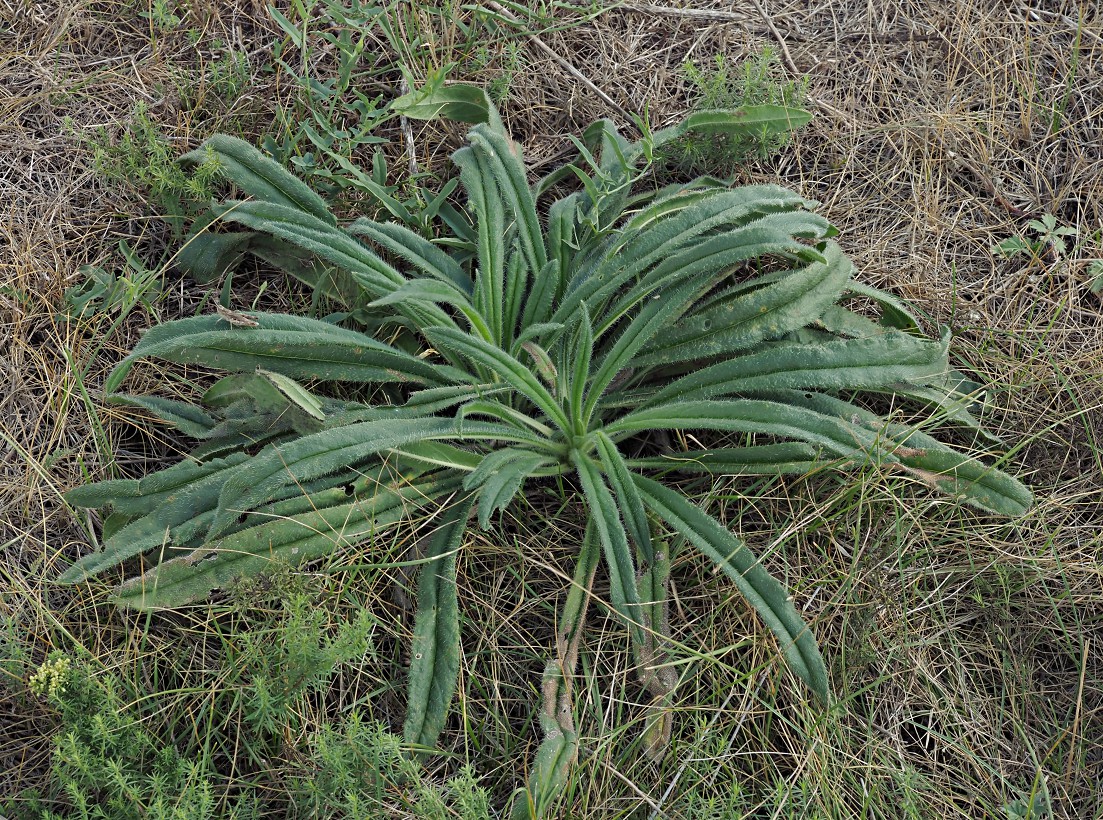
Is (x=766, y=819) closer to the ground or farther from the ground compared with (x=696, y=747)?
closer to the ground

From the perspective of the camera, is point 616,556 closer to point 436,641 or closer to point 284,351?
point 436,641

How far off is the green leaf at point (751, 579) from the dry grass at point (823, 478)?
0.36ft

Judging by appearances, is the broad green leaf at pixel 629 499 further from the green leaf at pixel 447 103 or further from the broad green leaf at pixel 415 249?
the green leaf at pixel 447 103

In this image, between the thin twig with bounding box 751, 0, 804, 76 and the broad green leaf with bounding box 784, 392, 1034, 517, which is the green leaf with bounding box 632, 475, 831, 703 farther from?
the thin twig with bounding box 751, 0, 804, 76

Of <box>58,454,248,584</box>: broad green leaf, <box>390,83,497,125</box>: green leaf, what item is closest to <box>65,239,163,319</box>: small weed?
<box>58,454,248,584</box>: broad green leaf

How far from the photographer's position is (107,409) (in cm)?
236

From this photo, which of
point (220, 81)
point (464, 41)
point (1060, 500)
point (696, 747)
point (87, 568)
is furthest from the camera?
point (464, 41)

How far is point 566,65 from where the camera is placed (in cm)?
289

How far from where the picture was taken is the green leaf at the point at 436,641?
6.48ft

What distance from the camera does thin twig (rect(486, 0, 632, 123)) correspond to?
2.85 meters

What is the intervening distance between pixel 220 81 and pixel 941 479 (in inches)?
86.3

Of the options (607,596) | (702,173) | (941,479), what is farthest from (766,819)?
(702,173)

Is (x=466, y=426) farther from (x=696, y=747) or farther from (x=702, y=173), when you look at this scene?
(x=702, y=173)

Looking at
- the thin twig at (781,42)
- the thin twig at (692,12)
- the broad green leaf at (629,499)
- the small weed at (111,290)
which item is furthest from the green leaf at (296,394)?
the thin twig at (781,42)
